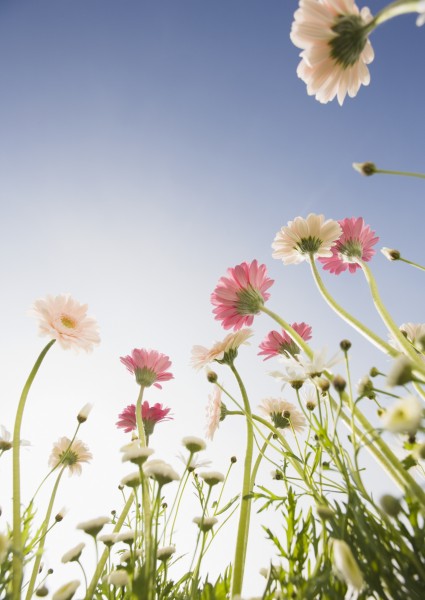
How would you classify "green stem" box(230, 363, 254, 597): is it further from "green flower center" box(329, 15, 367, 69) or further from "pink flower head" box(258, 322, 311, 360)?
"green flower center" box(329, 15, 367, 69)

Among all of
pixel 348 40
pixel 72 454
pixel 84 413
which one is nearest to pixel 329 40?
pixel 348 40

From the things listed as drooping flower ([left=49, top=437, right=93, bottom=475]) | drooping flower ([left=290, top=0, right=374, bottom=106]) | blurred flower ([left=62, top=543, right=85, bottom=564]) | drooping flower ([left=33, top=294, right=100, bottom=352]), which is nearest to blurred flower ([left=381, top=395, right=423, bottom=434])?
drooping flower ([left=290, top=0, right=374, bottom=106])

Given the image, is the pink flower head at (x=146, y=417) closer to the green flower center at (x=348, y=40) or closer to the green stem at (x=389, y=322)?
the green stem at (x=389, y=322)

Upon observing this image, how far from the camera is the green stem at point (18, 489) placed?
66cm

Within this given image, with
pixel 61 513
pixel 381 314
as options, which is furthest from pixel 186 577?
pixel 381 314

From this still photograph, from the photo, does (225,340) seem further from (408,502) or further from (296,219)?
(408,502)

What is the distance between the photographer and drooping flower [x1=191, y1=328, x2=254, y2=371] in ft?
4.31

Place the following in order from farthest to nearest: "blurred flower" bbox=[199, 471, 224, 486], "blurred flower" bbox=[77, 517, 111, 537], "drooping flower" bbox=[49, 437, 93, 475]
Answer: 1. "drooping flower" bbox=[49, 437, 93, 475]
2. "blurred flower" bbox=[199, 471, 224, 486]
3. "blurred flower" bbox=[77, 517, 111, 537]

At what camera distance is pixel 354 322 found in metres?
1.03

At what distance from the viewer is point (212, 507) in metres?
1.47

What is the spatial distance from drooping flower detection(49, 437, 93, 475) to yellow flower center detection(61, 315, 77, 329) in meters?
1.04

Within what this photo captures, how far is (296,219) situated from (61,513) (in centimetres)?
146

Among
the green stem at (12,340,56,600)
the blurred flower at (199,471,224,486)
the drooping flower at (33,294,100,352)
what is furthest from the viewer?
the drooping flower at (33,294,100,352)

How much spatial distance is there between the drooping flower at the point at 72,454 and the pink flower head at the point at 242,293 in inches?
47.9
